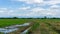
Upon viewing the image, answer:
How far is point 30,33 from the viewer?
1877cm
